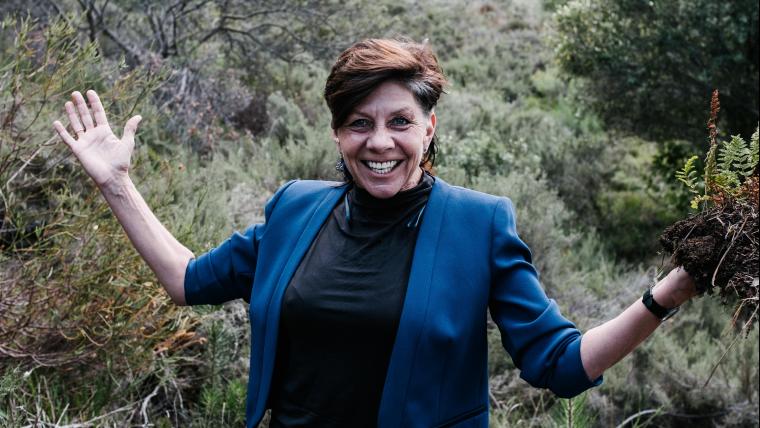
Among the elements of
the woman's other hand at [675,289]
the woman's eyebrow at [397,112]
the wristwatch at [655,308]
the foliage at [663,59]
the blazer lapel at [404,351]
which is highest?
the foliage at [663,59]

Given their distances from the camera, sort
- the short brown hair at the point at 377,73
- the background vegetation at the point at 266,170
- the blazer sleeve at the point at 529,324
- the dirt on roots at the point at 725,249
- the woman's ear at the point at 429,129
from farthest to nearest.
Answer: the background vegetation at the point at 266,170
the woman's ear at the point at 429,129
the short brown hair at the point at 377,73
the blazer sleeve at the point at 529,324
the dirt on roots at the point at 725,249

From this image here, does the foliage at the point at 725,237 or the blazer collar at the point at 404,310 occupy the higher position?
the foliage at the point at 725,237

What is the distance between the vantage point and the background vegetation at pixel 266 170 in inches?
144

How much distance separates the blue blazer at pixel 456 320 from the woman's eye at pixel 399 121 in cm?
20

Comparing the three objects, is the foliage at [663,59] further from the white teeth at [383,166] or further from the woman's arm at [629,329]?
the woman's arm at [629,329]

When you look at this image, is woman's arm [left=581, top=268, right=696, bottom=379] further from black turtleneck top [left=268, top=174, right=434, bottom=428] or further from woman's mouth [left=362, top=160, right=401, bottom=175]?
woman's mouth [left=362, top=160, right=401, bottom=175]

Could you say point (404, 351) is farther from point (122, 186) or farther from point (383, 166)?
point (122, 186)

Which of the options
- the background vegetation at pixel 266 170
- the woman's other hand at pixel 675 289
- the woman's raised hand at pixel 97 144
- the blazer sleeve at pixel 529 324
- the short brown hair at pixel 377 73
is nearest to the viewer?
the woman's other hand at pixel 675 289

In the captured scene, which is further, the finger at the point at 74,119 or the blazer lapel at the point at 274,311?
the finger at the point at 74,119

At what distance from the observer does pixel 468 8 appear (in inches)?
639

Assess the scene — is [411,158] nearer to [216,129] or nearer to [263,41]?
[216,129]

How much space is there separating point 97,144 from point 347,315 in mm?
1018

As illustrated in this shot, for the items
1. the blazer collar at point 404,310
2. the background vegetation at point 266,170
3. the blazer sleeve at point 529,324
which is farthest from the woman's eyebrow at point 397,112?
the background vegetation at point 266,170

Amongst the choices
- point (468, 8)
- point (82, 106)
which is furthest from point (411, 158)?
point (468, 8)
